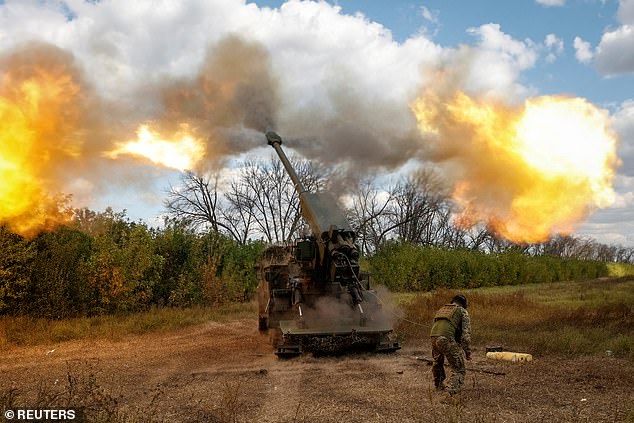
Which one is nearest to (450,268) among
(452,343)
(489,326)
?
(489,326)

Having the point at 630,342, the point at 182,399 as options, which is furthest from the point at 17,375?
the point at 630,342

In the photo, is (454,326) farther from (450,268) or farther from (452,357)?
(450,268)

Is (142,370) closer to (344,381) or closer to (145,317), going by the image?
(344,381)

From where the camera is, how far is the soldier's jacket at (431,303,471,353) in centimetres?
916

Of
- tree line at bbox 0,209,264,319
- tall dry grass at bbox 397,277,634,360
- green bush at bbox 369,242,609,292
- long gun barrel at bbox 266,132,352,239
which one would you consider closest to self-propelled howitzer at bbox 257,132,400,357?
long gun barrel at bbox 266,132,352,239

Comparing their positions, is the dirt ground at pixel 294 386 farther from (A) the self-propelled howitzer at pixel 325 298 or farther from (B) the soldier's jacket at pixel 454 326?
(B) the soldier's jacket at pixel 454 326

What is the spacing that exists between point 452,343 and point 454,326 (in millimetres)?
298

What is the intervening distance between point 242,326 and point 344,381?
30.7 feet

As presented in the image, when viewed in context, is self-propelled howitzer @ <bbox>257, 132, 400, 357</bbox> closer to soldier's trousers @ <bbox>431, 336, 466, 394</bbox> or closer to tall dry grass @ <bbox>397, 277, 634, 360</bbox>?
tall dry grass @ <bbox>397, 277, 634, 360</bbox>

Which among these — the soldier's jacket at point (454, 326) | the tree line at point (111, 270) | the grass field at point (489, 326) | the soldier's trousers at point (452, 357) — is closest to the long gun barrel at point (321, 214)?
the grass field at point (489, 326)

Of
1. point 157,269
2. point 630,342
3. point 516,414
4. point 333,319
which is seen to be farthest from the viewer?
point 157,269

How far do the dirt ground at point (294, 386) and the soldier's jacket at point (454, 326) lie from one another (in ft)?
2.76

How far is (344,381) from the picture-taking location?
10438mm

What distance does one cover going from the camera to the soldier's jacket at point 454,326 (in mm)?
9164
